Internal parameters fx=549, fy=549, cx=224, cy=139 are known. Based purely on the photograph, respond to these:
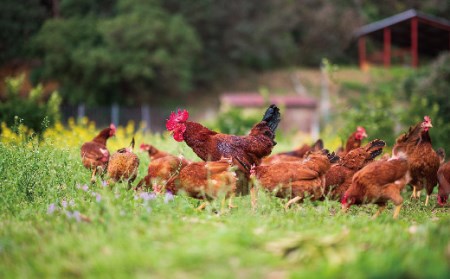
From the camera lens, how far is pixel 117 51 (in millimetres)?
32156

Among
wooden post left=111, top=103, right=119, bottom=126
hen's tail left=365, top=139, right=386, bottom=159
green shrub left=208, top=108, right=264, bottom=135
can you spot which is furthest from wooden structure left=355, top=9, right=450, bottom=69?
hen's tail left=365, top=139, right=386, bottom=159

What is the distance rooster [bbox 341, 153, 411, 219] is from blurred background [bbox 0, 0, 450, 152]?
6.35 meters

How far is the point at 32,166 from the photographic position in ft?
21.7

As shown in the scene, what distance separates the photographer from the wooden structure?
98.2 feet

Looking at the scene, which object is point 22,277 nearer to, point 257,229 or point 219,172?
point 257,229

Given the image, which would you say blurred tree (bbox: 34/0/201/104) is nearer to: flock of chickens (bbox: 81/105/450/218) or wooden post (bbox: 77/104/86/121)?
wooden post (bbox: 77/104/86/121)

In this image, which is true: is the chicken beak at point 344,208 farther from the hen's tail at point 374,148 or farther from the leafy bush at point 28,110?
the leafy bush at point 28,110

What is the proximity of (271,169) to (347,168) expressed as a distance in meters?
1.26

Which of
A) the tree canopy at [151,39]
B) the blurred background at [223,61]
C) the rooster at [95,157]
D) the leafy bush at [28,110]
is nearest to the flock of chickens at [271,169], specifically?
the rooster at [95,157]

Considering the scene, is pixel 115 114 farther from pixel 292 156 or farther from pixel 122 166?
pixel 122 166

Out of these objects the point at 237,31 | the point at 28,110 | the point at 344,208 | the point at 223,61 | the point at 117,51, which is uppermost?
the point at 237,31

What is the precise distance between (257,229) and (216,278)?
131cm

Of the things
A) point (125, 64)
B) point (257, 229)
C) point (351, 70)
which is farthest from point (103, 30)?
point (257, 229)

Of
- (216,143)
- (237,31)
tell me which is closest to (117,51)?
(237,31)
